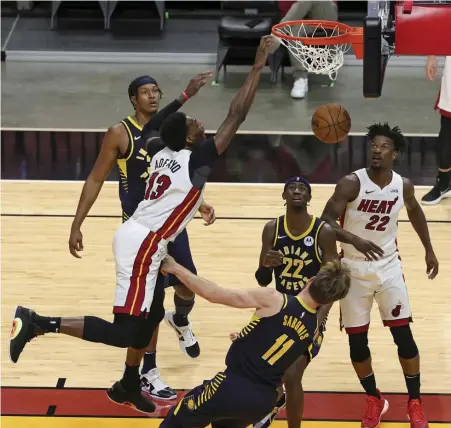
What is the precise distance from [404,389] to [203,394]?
2002 millimetres

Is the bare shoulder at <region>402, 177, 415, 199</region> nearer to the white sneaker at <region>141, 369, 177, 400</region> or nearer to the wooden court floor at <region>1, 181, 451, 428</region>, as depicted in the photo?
the wooden court floor at <region>1, 181, 451, 428</region>

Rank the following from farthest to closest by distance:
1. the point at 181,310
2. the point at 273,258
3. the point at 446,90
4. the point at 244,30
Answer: the point at 244,30 < the point at 446,90 < the point at 181,310 < the point at 273,258

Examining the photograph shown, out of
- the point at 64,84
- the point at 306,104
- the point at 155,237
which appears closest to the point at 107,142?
the point at 155,237

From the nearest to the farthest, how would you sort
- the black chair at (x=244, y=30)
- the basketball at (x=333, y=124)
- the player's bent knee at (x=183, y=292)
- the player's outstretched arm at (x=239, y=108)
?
the player's outstretched arm at (x=239, y=108), the basketball at (x=333, y=124), the player's bent knee at (x=183, y=292), the black chair at (x=244, y=30)

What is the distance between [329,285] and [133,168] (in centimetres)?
196

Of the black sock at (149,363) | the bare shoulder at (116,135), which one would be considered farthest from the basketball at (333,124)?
the black sock at (149,363)

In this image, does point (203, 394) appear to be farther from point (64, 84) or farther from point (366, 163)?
point (64, 84)

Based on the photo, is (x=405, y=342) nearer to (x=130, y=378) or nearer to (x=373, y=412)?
(x=373, y=412)

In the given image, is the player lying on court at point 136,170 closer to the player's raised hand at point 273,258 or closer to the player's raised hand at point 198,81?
the player's raised hand at point 198,81

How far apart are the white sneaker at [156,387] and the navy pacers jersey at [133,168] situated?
1076 millimetres

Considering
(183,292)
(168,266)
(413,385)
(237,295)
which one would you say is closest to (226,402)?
(237,295)

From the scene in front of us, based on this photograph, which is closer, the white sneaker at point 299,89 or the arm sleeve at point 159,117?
the arm sleeve at point 159,117

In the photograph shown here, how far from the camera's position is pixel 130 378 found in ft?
20.2

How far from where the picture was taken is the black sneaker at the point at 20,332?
5566mm
